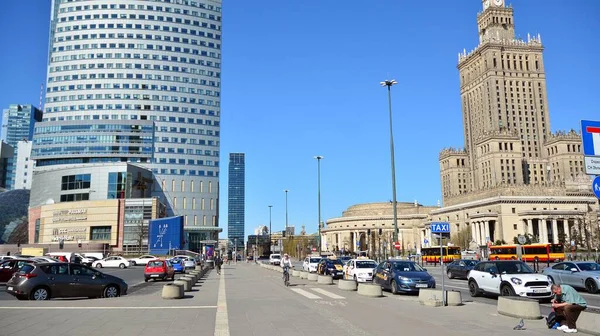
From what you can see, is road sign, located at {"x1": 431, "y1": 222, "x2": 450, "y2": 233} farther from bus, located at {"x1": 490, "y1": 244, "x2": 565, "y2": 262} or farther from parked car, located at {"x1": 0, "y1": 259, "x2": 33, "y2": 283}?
bus, located at {"x1": 490, "y1": 244, "x2": 565, "y2": 262}

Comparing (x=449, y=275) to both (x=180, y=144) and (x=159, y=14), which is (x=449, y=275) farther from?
(x=159, y=14)

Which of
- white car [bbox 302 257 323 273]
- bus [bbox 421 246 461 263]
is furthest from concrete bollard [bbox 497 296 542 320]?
bus [bbox 421 246 461 263]

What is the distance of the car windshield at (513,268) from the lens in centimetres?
1886

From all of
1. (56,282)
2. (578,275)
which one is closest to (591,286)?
(578,275)

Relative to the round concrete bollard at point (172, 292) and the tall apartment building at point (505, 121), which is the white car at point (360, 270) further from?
the tall apartment building at point (505, 121)

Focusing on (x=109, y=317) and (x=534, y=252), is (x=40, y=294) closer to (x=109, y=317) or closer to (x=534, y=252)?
(x=109, y=317)

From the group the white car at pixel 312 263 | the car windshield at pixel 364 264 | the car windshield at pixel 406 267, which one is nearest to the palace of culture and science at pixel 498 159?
the white car at pixel 312 263

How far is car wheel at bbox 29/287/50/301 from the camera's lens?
1806cm

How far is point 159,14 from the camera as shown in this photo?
5423 inches

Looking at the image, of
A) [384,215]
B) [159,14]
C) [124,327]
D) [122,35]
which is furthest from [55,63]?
[124,327]

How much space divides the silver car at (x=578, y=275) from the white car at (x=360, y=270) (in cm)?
1005

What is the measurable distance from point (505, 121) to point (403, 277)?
15578cm

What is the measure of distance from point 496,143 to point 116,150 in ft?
375

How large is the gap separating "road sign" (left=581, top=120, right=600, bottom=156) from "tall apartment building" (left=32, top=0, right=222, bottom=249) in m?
121
